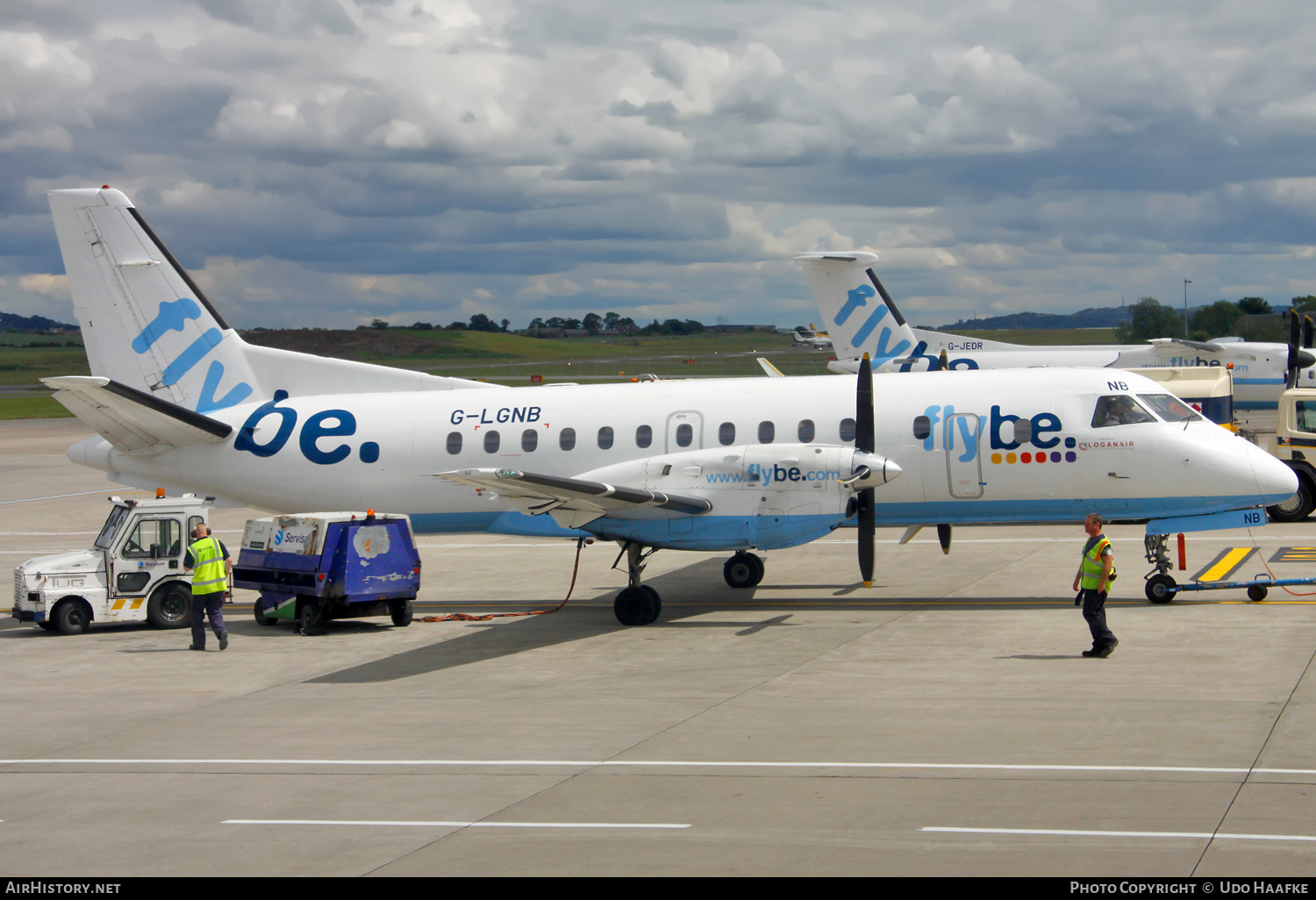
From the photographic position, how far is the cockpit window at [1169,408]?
17.2 meters

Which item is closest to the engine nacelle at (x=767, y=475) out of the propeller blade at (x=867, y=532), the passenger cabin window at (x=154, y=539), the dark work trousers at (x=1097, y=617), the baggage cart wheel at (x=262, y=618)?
the propeller blade at (x=867, y=532)

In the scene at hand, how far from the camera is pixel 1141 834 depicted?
7484mm

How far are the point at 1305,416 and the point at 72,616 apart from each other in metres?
23.5

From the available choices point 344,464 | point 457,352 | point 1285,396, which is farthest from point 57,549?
point 457,352

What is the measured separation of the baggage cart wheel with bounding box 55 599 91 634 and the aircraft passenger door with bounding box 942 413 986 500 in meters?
13.0

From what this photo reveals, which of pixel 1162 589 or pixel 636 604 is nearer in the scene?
pixel 1162 589

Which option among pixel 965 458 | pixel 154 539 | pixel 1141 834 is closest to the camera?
pixel 1141 834

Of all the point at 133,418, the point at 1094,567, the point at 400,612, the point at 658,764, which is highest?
the point at 133,418

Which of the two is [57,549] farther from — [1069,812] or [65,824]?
[1069,812]

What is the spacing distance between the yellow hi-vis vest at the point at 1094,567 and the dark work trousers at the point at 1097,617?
61 mm

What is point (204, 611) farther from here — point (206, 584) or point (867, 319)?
point (867, 319)

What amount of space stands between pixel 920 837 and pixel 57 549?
24.2m

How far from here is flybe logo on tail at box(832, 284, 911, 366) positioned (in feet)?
121

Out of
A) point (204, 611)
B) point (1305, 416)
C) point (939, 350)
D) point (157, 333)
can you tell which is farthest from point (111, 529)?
point (939, 350)
